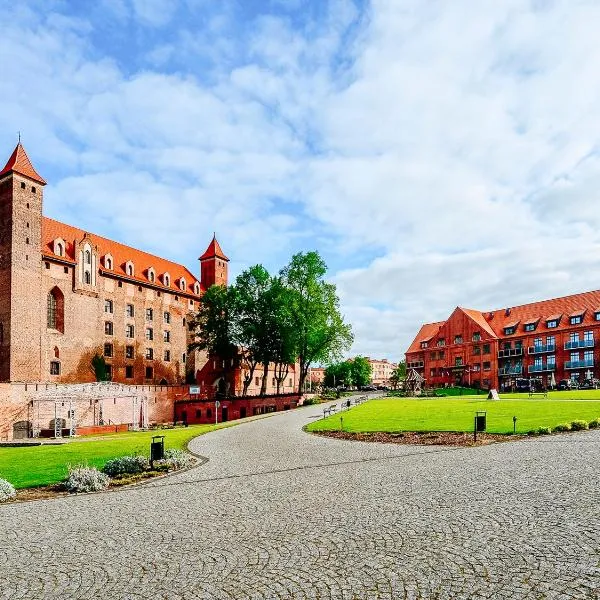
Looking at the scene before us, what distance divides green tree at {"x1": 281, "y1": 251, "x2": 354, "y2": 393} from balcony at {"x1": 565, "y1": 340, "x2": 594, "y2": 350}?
109ft

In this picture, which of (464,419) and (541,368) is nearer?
(464,419)

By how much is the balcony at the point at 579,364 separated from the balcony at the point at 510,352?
7228mm

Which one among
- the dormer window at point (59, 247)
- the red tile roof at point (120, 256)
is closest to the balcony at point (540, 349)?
the red tile roof at point (120, 256)

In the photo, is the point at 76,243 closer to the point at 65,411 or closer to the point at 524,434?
the point at 65,411

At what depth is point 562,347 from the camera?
77188mm

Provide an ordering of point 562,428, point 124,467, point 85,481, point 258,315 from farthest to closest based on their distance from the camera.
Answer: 1. point 258,315
2. point 562,428
3. point 124,467
4. point 85,481

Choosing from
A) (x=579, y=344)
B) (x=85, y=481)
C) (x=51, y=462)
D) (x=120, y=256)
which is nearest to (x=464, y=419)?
(x=51, y=462)

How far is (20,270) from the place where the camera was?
52719mm

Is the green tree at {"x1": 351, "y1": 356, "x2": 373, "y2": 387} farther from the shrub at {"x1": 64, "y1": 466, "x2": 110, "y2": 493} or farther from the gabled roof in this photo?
the shrub at {"x1": 64, "y1": 466, "x2": 110, "y2": 493}

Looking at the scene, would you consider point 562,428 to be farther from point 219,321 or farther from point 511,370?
point 511,370

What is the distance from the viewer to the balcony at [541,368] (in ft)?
255

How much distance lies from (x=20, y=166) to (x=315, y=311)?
33580 mm

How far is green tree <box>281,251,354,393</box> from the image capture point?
6219 centimetres

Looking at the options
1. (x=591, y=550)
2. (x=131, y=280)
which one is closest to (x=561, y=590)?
(x=591, y=550)
